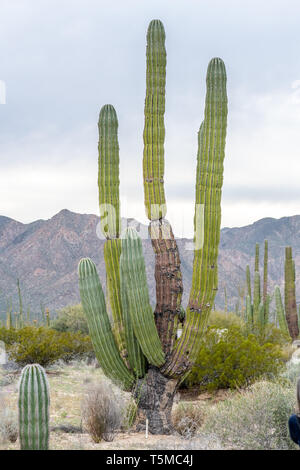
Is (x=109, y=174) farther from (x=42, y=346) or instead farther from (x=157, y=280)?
(x=42, y=346)

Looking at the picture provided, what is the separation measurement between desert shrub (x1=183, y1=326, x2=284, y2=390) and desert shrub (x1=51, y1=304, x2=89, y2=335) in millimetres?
12685

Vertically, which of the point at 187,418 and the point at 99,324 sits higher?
the point at 99,324

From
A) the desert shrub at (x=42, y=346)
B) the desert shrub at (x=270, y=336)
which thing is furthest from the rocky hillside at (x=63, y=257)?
the desert shrub at (x=42, y=346)

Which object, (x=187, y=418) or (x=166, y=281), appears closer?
(x=166, y=281)

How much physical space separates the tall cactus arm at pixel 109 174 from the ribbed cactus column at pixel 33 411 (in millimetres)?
3168

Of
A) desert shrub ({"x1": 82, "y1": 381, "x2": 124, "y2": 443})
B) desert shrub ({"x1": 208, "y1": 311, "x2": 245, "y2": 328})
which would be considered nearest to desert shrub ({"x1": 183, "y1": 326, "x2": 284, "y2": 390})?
desert shrub ({"x1": 82, "y1": 381, "x2": 124, "y2": 443})

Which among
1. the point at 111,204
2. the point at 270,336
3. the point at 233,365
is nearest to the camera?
the point at 111,204

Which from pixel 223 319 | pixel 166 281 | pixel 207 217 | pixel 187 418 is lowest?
pixel 187 418

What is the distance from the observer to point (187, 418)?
8680 millimetres

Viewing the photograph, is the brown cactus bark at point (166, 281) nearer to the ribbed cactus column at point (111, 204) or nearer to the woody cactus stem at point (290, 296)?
the ribbed cactus column at point (111, 204)

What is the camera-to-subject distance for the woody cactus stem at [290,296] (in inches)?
866

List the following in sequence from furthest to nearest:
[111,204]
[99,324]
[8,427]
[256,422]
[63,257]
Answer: [63,257] < [111,204] < [99,324] < [8,427] < [256,422]

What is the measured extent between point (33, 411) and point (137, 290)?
237 centimetres

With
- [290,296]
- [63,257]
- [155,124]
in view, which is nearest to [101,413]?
[155,124]
